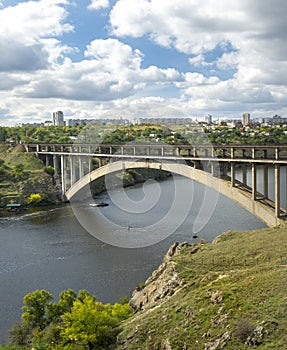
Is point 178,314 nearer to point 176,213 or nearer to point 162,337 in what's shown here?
point 162,337

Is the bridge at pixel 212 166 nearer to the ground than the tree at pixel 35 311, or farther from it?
farther from it

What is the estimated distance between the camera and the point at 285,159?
2281 cm

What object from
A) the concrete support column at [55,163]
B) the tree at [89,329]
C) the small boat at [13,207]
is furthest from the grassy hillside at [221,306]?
the concrete support column at [55,163]

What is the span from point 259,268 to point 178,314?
3.17 meters

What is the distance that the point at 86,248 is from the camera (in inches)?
1136

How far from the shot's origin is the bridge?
926 inches

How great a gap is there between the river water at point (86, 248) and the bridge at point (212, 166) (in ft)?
11.8

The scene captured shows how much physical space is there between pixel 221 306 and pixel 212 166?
1666 centimetres

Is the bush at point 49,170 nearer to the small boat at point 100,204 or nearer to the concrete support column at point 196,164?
the small boat at point 100,204

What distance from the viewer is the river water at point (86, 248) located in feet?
72.2

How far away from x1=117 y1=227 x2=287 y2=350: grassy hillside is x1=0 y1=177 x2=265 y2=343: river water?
6411 millimetres

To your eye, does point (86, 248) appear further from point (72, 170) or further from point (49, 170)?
point (49, 170)

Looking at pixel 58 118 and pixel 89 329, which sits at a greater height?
pixel 58 118

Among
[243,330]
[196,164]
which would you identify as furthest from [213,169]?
[243,330]
